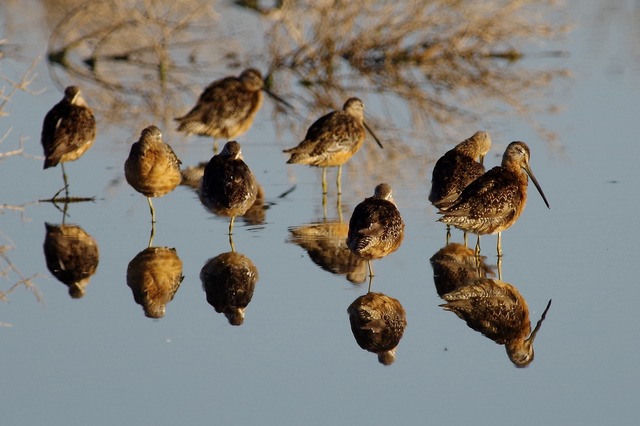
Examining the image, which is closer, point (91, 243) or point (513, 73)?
point (91, 243)

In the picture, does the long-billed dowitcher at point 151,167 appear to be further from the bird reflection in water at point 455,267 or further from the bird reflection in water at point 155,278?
the bird reflection in water at point 455,267

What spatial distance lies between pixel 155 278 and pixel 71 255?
3.44ft

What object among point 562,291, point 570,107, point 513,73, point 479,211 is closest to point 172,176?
point 479,211

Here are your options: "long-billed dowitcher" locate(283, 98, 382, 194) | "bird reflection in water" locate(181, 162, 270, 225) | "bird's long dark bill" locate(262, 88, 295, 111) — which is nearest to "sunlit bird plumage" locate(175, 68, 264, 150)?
"bird's long dark bill" locate(262, 88, 295, 111)

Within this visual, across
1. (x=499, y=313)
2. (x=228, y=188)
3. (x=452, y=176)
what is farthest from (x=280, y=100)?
(x=499, y=313)

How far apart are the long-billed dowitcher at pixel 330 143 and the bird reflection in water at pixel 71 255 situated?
237cm

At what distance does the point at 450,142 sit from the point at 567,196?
271 cm

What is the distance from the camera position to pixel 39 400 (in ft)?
21.6

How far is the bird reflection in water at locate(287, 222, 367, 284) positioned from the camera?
356 inches

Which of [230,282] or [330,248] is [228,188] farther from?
[230,282]

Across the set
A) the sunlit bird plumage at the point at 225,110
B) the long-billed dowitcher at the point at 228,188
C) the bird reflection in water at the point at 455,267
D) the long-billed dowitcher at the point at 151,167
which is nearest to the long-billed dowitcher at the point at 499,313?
the bird reflection in water at the point at 455,267

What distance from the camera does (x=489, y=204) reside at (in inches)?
351

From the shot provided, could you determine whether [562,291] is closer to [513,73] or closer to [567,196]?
[567,196]

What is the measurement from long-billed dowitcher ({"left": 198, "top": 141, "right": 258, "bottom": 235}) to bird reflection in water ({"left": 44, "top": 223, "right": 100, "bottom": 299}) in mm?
1028
